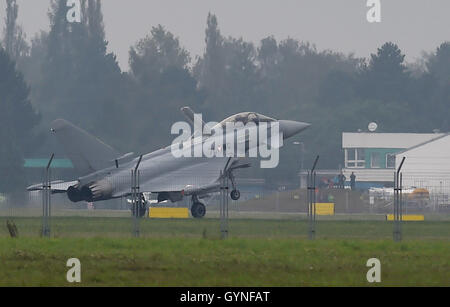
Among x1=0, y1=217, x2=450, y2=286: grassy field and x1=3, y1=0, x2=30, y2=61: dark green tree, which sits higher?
x1=3, y1=0, x2=30, y2=61: dark green tree

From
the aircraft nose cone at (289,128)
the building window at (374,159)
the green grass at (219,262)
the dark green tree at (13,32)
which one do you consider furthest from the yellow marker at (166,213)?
the dark green tree at (13,32)

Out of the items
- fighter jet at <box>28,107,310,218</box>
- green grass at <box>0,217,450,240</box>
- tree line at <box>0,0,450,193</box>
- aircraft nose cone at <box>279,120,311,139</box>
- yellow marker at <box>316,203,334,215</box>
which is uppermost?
tree line at <box>0,0,450,193</box>

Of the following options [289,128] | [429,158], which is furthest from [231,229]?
[429,158]

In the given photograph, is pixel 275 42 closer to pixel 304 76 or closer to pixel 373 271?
pixel 304 76

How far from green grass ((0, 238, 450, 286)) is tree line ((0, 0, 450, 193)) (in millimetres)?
66736

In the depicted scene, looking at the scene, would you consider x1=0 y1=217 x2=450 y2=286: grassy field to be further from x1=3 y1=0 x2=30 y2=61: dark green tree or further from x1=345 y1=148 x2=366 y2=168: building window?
x1=3 y1=0 x2=30 y2=61: dark green tree

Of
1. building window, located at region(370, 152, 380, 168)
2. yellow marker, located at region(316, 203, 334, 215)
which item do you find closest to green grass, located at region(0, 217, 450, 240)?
yellow marker, located at region(316, 203, 334, 215)

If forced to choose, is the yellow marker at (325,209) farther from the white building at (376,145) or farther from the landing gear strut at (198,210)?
the white building at (376,145)

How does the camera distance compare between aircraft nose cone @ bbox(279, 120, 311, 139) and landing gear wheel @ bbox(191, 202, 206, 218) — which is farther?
aircraft nose cone @ bbox(279, 120, 311, 139)

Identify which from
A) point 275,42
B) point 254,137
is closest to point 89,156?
point 254,137

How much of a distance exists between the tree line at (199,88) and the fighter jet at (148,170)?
4196 cm

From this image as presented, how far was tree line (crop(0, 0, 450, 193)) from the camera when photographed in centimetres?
9844

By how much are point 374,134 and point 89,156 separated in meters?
52.2
